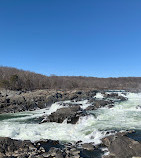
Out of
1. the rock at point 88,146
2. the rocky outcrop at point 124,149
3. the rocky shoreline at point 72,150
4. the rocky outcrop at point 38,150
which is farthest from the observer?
the rock at point 88,146

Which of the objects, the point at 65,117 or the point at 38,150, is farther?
the point at 65,117

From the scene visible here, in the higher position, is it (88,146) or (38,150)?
(88,146)

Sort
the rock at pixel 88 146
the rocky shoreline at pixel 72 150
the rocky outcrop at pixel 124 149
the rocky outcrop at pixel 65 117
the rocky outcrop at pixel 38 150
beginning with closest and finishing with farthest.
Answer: the rocky outcrop at pixel 124 149, the rocky shoreline at pixel 72 150, the rocky outcrop at pixel 38 150, the rock at pixel 88 146, the rocky outcrop at pixel 65 117

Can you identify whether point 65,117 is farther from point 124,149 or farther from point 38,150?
point 124,149

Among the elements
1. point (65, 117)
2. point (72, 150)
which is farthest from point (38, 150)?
point (65, 117)

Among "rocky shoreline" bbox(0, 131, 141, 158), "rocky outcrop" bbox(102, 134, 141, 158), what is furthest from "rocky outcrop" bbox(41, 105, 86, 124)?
"rocky outcrop" bbox(102, 134, 141, 158)

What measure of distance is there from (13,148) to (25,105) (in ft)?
69.6

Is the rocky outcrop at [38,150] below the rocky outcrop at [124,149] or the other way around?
below

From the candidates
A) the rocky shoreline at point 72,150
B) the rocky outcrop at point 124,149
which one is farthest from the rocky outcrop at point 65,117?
the rocky outcrop at point 124,149

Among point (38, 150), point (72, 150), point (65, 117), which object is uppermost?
point (65, 117)

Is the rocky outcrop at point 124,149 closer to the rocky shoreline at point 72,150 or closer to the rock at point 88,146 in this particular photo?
the rocky shoreline at point 72,150

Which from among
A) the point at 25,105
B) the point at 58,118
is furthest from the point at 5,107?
the point at 58,118

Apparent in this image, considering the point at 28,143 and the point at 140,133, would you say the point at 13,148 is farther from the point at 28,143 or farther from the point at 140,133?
the point at 140,133

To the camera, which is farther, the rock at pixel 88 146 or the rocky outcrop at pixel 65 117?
the rocky outcrop at pixel 65 117
